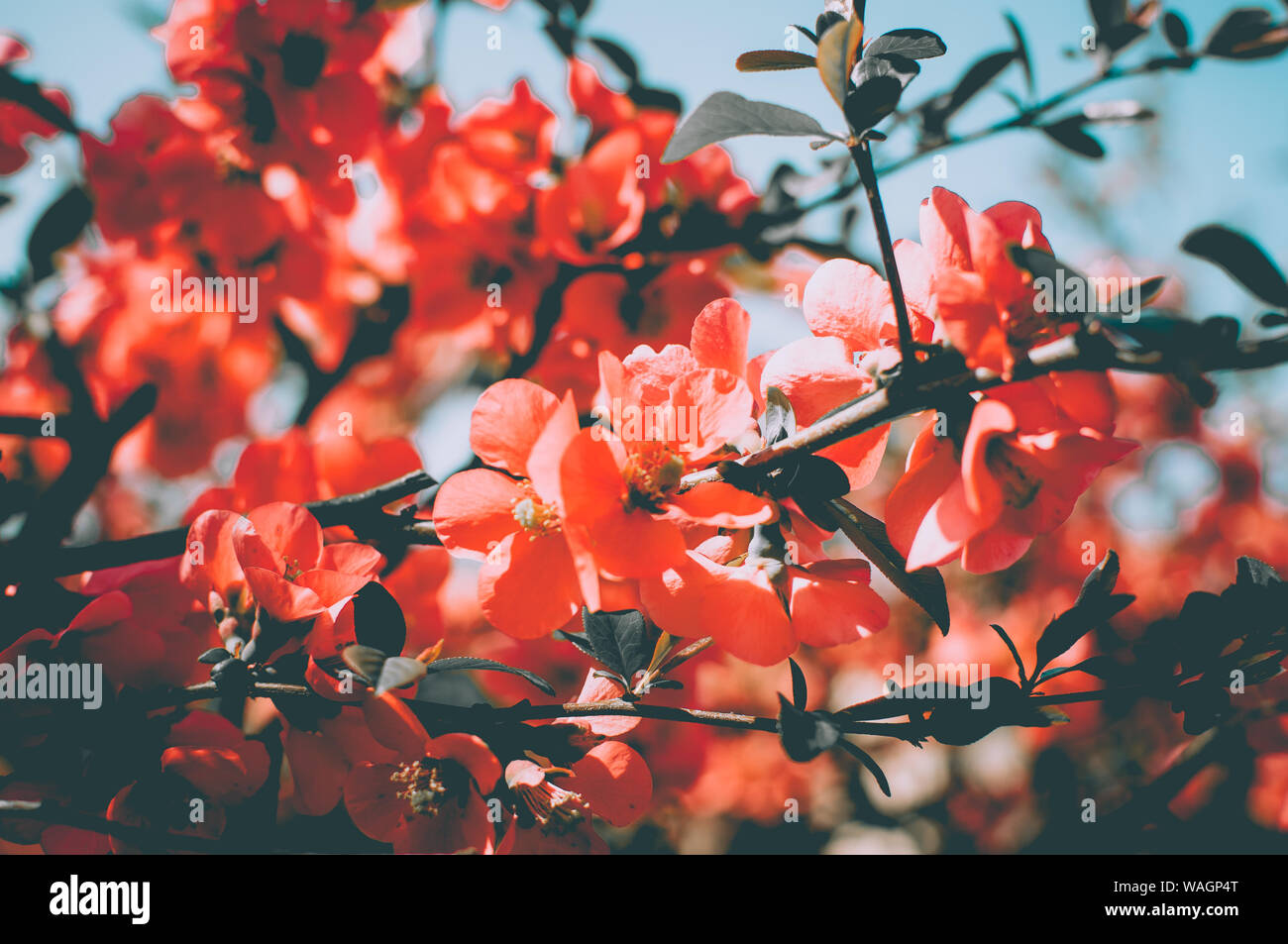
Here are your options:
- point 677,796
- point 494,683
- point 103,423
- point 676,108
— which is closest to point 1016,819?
point 677,796

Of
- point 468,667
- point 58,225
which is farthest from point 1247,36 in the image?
point 58,225

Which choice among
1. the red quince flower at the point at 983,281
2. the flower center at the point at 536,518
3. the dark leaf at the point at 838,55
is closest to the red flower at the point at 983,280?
the red quince flower at the point at 983,281

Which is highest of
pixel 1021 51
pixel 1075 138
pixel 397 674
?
pixel 1021 51

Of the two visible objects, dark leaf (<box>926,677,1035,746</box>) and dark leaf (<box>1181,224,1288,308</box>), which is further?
dark leaf (<box>926,677,1035,746</box>)

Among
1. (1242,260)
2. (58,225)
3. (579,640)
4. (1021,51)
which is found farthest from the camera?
(58,225)

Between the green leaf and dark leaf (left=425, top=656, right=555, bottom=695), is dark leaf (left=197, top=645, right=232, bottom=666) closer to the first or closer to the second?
dark leaf (left=425, top=656, right=555, bottom=695)

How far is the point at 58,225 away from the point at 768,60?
0.98 metres

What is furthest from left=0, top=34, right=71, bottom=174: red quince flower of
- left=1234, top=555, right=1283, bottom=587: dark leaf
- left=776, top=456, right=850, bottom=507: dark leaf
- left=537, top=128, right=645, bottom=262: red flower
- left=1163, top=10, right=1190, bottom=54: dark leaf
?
left=1234, top=555, right=1283, bottom=587: dark leaf

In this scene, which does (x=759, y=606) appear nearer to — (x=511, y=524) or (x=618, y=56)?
(x=511, y=524)

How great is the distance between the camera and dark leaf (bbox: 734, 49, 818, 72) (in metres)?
0.58

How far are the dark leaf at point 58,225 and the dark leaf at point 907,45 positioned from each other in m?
1.03

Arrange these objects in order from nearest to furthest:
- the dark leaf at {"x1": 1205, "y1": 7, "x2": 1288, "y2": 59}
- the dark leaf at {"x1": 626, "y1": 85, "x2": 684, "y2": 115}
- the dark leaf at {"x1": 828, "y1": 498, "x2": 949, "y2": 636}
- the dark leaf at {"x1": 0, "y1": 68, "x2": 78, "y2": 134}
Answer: the dark leaf at {"x1": 828, "y1": 498, "x2": 949, "y2": 636}, the dark leaf at {"x1": 1205, "y1": 7, "x2": 1288, "y2": 59}, the dark leaf at {"x1": 0, "y1": 68, "x2": 78, "y2": 134}, the dark leaf at {"x1": 626, "y1": 85, "x2": 684, "y2": 115}

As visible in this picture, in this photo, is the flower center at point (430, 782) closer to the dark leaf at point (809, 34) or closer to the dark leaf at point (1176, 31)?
the dark leaf at point (809, 34)

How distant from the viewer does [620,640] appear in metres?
0.65
